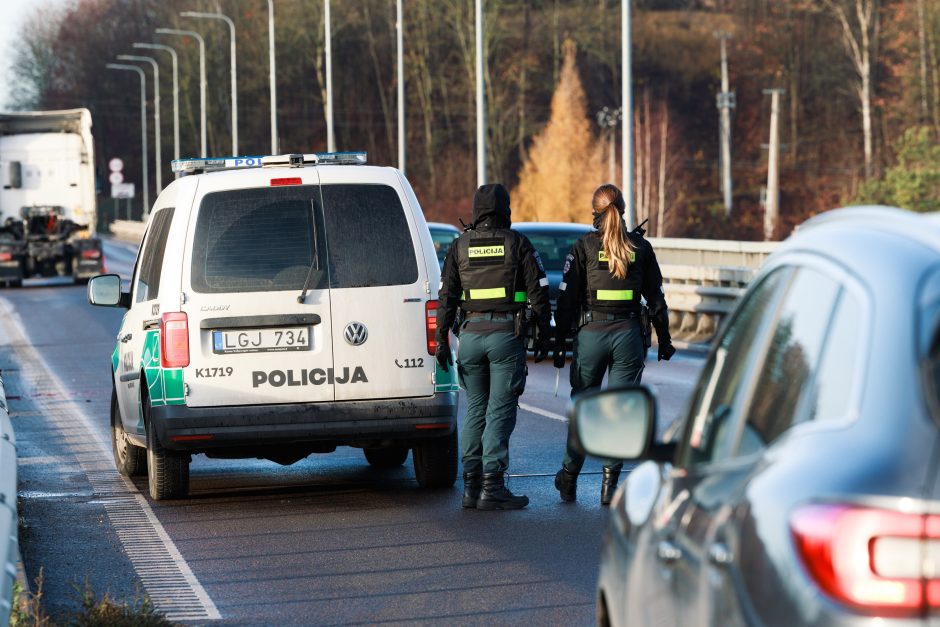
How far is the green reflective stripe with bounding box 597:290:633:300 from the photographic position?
9.52 m

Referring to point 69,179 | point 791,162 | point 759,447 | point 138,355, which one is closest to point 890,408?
point 759,447

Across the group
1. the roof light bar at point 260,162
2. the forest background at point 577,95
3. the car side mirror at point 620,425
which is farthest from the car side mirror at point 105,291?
the forest background at point 577,95

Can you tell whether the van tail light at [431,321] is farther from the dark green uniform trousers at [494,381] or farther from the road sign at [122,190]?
the road sign at [122,190]

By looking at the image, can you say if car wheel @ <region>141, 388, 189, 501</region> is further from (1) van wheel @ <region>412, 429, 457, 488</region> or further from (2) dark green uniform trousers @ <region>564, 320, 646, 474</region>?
(2) dark green uniform trousers @ <region>564, 320, 646, 474</region>

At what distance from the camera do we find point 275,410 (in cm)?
945

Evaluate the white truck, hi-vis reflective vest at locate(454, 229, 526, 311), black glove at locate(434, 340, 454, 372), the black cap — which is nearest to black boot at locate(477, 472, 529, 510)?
black glove at locate(434, 340, 454, 372)

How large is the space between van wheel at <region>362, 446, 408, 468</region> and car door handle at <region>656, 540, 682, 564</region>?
7974 mm

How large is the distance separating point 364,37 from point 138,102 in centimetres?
2076

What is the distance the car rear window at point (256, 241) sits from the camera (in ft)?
31.0

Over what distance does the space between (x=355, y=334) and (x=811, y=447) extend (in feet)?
23.3

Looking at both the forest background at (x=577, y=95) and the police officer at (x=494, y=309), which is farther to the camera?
the forest background at (x=577, y=95)

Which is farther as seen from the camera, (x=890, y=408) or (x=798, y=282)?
(x=798, y=282)

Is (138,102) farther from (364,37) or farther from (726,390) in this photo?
(726,390)

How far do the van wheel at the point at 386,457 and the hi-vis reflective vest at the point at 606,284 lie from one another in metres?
2.31
